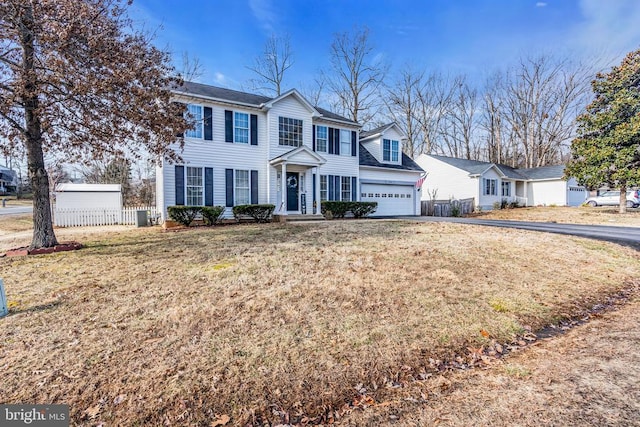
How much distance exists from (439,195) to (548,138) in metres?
19.1

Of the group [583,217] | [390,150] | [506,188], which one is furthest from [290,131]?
[506,188]

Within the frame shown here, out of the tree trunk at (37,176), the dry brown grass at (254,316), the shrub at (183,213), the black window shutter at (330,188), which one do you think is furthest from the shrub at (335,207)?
the tree trunk at (37,176)

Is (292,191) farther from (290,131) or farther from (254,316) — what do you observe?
(254,316)

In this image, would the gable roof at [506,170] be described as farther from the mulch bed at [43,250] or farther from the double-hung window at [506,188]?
the mulch bed at [43,250]

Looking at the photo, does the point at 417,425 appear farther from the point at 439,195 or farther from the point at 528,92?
the point at 528,92

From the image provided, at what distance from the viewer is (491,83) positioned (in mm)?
37969

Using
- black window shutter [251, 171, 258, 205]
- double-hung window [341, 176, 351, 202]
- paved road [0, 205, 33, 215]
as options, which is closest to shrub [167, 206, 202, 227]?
black window shutter [251, 171, 258, 205]

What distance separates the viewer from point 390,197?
19.9 metres

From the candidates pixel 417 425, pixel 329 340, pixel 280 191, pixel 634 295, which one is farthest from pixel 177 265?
pixel 280 191

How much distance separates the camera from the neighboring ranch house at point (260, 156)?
13.3 meters

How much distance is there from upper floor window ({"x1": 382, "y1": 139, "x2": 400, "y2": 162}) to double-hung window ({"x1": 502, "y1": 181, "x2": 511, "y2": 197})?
49.4ft

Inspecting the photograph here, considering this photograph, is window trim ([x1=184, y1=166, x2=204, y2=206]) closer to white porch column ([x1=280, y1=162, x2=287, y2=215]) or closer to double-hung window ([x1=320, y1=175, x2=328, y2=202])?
white porch column ([x1=280, y1=162, x2=287, y2=215])

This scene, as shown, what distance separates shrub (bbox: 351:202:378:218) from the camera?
16.8 m

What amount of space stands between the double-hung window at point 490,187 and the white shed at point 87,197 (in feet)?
89.0
